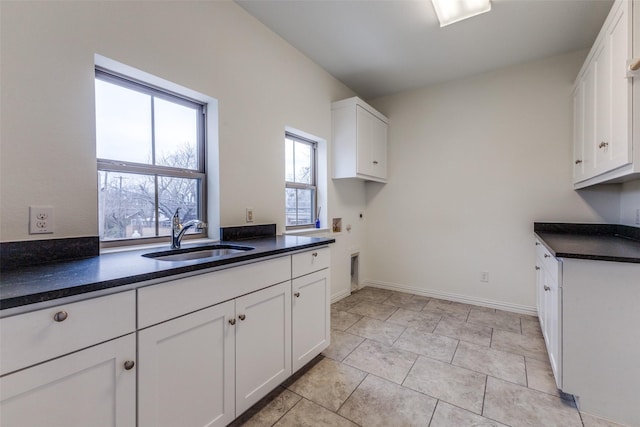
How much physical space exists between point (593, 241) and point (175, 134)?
10.3ft

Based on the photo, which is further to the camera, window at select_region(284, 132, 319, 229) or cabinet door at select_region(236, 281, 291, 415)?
window at select_region(284, 132, 319, 229)

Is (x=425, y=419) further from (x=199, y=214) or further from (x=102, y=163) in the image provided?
(x=102, y=163)

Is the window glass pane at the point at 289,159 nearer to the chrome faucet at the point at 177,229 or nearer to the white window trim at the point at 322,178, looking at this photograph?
the white window trim at the point at 322,178

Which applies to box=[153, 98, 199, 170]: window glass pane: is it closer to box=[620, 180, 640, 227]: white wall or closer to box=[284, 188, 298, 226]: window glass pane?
box=[284, 188, 298, 226]: window glass pane

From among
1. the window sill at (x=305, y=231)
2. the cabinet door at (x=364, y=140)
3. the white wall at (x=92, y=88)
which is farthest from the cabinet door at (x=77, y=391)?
the cabinet door at (x=364, y=140)

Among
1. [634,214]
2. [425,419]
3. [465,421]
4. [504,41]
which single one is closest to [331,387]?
[425,419]

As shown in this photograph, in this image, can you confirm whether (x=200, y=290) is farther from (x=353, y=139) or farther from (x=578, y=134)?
(x=578, y=134)

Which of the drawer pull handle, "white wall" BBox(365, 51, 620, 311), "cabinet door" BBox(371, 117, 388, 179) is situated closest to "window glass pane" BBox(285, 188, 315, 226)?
"cabinet door" BBox(371, 117, 388, 179)

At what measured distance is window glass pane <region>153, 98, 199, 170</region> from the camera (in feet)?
5.96

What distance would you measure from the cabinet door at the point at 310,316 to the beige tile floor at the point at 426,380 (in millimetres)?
146

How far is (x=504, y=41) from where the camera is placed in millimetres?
2553

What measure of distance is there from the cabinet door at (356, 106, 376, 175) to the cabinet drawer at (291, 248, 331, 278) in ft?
Answer: 4.65

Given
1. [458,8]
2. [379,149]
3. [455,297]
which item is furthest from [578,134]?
[455,297]

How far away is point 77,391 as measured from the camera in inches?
34.0
